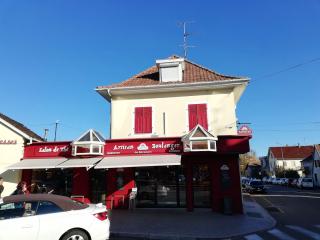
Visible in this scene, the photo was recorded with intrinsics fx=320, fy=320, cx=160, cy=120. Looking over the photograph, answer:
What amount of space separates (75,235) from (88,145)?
981 cm

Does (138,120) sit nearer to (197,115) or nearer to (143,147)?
(143,147)

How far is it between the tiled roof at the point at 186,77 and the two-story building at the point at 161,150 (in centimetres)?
13

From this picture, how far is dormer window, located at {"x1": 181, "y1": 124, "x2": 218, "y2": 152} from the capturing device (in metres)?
16.7

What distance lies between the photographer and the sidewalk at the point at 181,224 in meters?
11.5

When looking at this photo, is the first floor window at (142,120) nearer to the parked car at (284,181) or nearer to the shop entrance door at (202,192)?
the shop entrance door at (202,192)

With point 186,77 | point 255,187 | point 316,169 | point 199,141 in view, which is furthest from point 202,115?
point 316,169

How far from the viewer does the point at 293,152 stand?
86.4m

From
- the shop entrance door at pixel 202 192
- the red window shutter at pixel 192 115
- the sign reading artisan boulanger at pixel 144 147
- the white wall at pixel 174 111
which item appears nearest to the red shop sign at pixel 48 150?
the sign reading artisan boulanger at pixel 144 147

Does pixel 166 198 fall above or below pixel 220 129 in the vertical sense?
below

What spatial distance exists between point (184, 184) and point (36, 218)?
11078mm

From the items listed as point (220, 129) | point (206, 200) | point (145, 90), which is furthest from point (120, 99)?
point (206, 200)

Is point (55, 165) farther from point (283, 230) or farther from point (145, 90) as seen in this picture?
point (283, 230)

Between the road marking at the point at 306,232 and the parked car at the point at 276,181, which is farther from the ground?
the parked car at the point at 276,181

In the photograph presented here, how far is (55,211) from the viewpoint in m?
8.14
